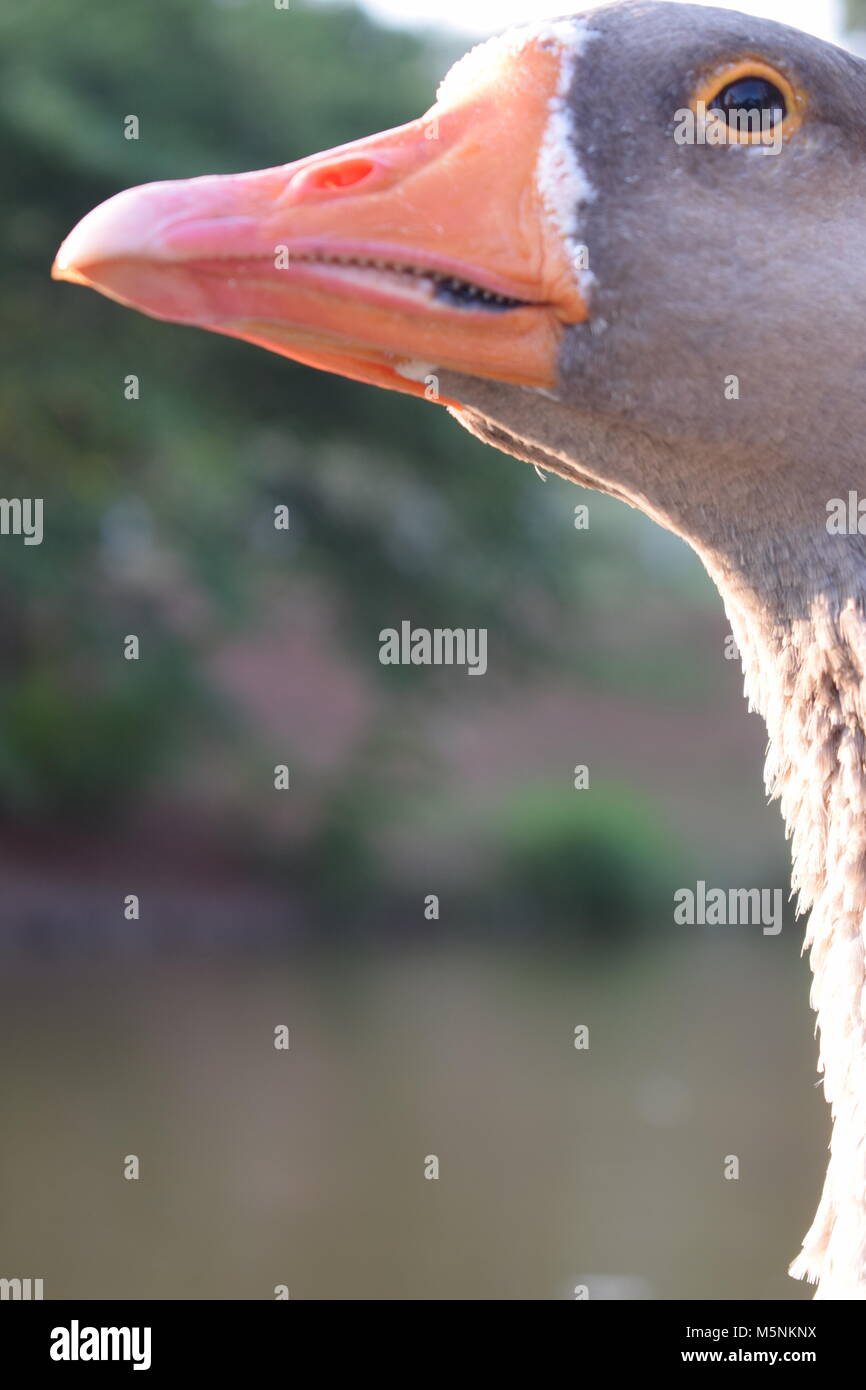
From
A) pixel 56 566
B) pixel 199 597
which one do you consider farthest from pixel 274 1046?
pixel 199 597

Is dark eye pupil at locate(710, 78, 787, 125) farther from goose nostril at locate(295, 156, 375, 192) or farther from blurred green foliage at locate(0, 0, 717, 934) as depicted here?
blurred green foliage at locate(0, 0, 717, 934)

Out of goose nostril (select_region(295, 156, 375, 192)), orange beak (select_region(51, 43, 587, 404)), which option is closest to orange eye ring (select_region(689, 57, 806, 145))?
orange beak (select_region(51, 43, 587, 404))

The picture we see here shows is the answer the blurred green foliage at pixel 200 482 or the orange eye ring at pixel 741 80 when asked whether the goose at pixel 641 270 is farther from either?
the blurred green foliage at pixel 200 482

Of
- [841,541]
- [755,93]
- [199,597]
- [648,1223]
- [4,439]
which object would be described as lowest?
[648,1223]

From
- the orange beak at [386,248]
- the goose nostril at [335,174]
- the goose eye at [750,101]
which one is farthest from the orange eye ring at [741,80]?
the goose nostril at [335,174]

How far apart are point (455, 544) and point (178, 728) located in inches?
164

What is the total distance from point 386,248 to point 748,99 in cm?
55

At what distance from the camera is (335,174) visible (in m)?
2.11

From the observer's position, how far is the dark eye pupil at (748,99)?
211 cm

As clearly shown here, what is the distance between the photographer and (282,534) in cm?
1898

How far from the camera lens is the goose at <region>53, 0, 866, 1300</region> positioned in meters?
2.07

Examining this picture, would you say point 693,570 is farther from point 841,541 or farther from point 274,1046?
point 841,541

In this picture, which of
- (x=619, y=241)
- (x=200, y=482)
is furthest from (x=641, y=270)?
(x=200, y=482)

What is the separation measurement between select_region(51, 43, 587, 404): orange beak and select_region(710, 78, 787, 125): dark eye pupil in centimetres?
24
